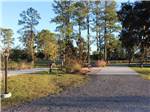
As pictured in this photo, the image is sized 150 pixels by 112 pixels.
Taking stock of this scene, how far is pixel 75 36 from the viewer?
55.9m

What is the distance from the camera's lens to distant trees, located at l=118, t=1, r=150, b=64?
55634 mm

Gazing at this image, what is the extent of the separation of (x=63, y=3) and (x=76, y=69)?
84.4 ft

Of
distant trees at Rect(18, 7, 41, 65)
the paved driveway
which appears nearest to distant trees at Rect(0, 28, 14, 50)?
distant trees at Rect(18, 7, 41, 65)

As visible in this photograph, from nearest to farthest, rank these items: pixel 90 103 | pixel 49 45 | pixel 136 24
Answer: pixel 90 103 → pixel 49 45 → pixel 136 24

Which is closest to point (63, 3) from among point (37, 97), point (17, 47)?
point (17, 47)

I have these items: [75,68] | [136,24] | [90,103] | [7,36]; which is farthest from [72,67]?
[7,36]

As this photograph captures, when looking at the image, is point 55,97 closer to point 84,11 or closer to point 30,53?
point 84,11

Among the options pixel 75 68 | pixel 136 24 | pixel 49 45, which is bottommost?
pixel 75 68

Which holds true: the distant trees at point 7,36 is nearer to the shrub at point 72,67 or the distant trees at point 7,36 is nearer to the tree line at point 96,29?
the tree line at point 96,29

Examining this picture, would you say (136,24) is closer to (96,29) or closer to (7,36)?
(96,29)

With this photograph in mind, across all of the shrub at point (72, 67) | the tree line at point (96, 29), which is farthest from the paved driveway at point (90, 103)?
the tree line at point (96, 29)

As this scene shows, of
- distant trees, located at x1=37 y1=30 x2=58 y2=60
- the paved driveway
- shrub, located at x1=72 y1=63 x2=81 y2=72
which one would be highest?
distant trees, located at x1=37 y1=30 x2=58 y2=60

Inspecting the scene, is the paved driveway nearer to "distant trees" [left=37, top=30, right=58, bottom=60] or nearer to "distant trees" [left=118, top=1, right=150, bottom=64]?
"distant trees" [left=37, top=30, right=58, bottom=60]

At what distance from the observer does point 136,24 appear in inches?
2224
